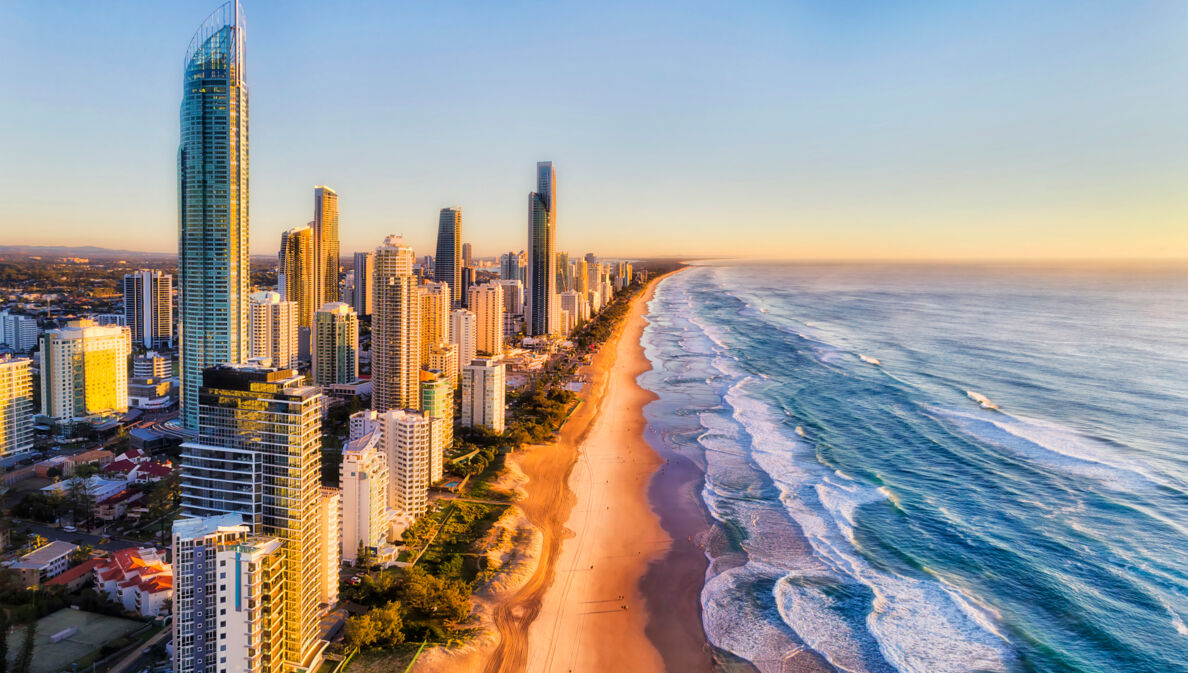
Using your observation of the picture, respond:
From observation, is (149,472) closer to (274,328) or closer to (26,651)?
(26,651)

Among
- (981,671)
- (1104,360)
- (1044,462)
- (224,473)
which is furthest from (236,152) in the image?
(1104,360)

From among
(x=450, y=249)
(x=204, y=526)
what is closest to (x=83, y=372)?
(x=204, y=526)

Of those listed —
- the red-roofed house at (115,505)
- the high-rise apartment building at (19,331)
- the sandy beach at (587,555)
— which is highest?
the high-rise apartment building at (19,331)

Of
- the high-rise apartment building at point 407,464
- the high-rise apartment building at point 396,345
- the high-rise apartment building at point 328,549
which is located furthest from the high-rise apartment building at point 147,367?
the high-rise apartment building at point 328,549

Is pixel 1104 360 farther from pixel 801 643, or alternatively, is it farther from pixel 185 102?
pixel 185 102

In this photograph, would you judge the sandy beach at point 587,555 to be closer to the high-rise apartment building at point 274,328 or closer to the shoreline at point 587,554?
the shoreline at point 587,554

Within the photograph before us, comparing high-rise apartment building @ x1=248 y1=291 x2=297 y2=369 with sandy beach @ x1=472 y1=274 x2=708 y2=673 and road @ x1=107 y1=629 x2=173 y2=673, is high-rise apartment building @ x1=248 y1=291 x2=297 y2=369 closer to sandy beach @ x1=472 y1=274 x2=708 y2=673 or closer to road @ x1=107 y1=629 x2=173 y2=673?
sandy beach @ x1=472 y1=274 x2=708 y2=673

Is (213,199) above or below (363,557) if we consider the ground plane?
above
